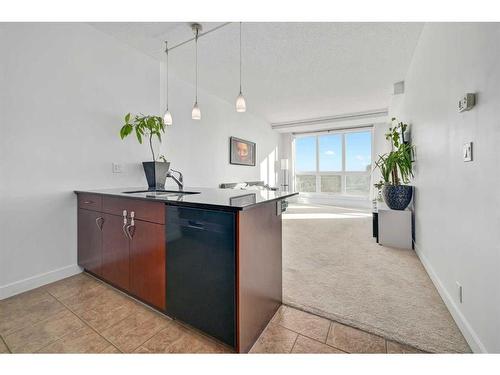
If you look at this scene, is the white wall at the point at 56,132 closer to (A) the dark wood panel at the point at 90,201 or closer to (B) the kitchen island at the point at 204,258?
(A) the dark wood panel at the point at 90,201

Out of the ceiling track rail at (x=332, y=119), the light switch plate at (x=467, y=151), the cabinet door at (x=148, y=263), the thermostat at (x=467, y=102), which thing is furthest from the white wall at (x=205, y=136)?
the light switch plate at (x=467, y=151)

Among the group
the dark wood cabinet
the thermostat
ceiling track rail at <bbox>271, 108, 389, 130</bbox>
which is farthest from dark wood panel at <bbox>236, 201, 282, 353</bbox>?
ceiling track rail at <bbox>271, 108, 389, 130</bbox>

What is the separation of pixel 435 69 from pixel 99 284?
3.63m

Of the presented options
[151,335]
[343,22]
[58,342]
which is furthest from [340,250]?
[58,342]

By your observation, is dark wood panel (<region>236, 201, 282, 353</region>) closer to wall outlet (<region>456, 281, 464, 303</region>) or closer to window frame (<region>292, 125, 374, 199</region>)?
wall outlet (<region>456, 281, 464, 303</region>)

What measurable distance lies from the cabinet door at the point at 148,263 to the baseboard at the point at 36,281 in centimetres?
98

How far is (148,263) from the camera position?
1.61 metres

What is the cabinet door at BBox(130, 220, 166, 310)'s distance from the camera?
1529 mm

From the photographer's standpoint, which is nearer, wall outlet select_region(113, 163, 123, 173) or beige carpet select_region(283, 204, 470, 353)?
beige carpet select_region(283, 204, 470, 353)

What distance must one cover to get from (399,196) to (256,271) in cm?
258

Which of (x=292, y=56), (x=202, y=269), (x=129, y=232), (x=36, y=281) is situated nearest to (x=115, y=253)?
(x=129, y=232)

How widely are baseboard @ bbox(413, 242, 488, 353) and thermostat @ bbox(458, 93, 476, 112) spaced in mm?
1262
